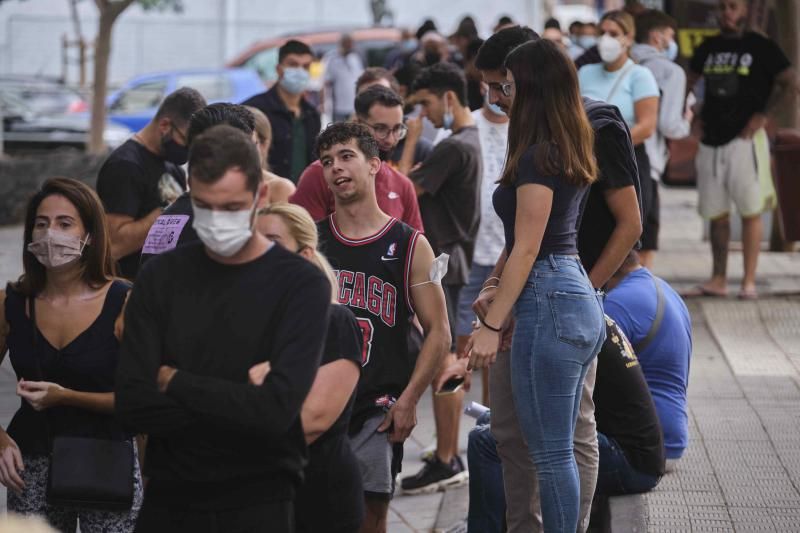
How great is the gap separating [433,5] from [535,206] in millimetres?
30583

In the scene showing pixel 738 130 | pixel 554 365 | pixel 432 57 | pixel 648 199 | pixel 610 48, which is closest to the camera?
pixel 554 365

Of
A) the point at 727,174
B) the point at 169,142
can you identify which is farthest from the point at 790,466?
the point at 727,174

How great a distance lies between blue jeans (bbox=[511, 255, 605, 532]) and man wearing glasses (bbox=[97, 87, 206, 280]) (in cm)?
194

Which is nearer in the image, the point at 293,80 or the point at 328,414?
the point at 328,414

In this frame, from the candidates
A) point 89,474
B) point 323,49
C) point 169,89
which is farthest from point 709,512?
point 323,49

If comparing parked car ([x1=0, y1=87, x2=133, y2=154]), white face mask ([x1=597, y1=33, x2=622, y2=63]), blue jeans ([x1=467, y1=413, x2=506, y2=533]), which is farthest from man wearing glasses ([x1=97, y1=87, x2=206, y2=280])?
parked car ([x1=0, y1=87, x2=133, y2=154])

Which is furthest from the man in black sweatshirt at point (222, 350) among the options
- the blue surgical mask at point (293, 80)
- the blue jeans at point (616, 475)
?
the blue surgical mask at point (293, 80)

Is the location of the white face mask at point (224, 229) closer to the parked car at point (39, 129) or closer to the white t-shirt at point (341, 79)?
the white t-shirt at point (341, 79)

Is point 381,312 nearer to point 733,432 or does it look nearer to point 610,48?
point 733,432

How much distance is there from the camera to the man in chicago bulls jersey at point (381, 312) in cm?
469

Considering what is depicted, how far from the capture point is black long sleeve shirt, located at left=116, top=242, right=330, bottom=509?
3.25 meters

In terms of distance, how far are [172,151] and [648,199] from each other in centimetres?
329

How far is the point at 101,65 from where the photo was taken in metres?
17.5

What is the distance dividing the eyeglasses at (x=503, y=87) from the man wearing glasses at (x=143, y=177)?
1292 mm
